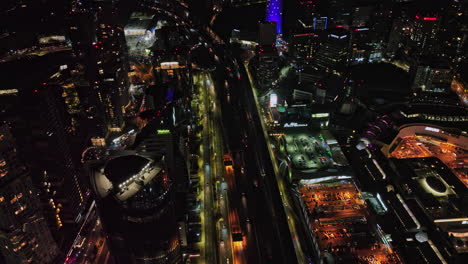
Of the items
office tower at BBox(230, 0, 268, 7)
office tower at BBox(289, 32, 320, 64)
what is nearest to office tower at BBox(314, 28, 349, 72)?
office tower at BBox(289, 32, 320, 64)

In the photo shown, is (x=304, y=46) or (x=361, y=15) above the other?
(x=361, y=15)

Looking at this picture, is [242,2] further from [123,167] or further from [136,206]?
[136,206]

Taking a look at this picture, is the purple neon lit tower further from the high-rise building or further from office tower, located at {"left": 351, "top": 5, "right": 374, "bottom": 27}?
the high-rise building

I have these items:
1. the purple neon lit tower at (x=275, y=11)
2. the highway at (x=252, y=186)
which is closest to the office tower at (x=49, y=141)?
the highway at (x=252, y=186)

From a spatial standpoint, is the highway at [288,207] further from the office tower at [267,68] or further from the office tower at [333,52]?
the office tower at [333,52]

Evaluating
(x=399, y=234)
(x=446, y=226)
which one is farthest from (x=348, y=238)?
(x=446, y=226)

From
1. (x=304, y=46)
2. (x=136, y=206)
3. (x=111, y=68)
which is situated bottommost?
(x=136, y=206)

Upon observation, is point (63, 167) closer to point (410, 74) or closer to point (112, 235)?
point (112, 235)

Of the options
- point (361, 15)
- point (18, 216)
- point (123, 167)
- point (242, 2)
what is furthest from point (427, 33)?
point (18, 216)
